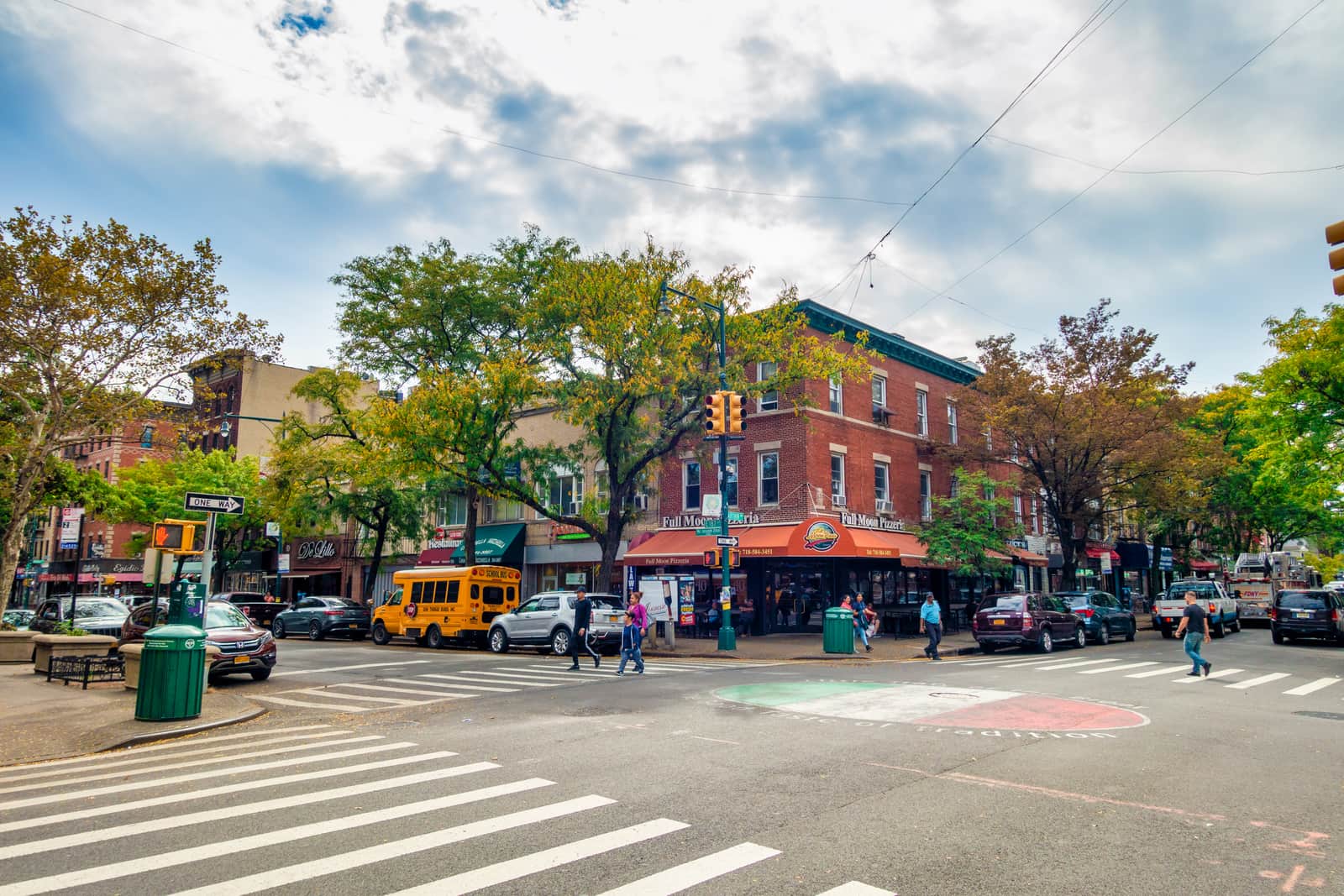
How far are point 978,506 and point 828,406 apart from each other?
6.49 meters

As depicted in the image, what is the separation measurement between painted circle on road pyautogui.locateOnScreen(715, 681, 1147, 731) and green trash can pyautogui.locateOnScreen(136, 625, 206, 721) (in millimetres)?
7640

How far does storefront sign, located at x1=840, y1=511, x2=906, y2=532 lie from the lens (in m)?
30.3

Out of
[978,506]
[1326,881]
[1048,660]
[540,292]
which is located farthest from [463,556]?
[1326,881]

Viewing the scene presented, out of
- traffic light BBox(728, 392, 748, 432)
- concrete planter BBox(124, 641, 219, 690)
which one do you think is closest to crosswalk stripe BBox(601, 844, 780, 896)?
concrete planter BBox(124, 641, 219, 690)

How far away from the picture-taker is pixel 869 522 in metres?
31.5

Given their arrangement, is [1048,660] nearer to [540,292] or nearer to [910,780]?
[910,780]

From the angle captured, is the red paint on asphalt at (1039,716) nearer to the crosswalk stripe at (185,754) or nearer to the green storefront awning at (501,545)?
the crosswalk stripe at (185,754)

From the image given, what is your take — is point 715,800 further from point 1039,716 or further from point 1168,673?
point 1168,673

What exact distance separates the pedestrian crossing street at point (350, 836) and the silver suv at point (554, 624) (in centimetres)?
1404

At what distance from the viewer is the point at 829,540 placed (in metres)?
27.8

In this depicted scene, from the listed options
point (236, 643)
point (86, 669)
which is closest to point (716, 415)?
point (236, 643)

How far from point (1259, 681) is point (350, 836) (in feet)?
57.7

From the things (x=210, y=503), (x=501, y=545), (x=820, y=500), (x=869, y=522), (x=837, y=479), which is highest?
(x=837, y=479)

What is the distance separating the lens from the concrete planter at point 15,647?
794 inches
